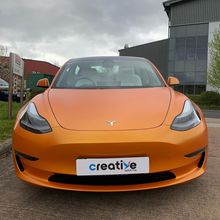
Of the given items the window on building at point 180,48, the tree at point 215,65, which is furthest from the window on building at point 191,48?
the tree at point 215,65

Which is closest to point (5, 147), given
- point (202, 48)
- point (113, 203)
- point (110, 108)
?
point (110, 108)

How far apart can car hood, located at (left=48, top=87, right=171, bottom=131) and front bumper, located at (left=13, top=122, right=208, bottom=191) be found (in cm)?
11

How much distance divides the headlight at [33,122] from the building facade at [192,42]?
118 ft

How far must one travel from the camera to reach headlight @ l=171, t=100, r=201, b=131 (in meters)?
3.08

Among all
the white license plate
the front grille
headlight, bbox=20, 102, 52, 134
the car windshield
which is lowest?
the front grille

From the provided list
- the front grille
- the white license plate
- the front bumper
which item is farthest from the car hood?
the front grille

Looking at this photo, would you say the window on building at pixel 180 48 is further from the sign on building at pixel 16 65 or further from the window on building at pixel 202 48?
the sign on building at pixel 16 65

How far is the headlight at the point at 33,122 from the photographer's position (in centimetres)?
307

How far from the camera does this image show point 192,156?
9.95 ft

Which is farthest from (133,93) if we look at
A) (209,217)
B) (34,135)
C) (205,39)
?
(205,39)

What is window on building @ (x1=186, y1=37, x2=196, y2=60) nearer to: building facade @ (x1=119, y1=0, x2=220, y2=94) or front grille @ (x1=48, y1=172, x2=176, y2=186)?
building facade @ (x1=119, y1=0, x2=220, y2=94)

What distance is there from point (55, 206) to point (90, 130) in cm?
72

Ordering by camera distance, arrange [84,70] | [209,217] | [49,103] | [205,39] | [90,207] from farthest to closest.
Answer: [205,39], [84,70], [49,103], [90,207], [209,217]

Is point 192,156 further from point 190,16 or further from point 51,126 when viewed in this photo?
point 190,16
